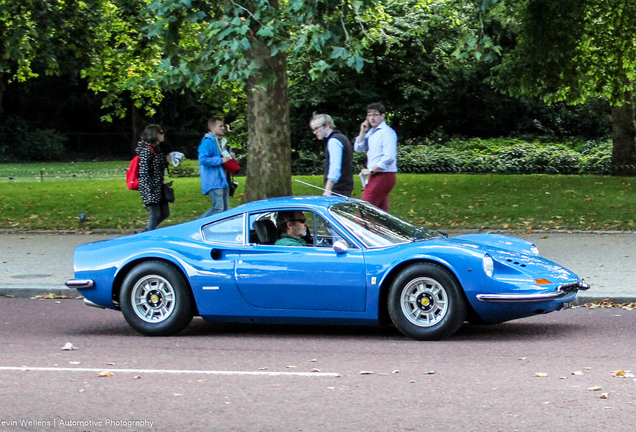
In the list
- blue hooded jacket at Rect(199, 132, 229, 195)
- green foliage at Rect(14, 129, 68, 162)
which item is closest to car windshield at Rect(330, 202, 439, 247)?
blue hooded jacket at Rect(199, 132, 229, 195)

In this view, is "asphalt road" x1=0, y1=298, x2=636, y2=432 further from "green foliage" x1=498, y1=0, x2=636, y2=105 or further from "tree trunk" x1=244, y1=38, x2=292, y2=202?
"green foliage" x1=498, y1=0, x2=636, y2=105

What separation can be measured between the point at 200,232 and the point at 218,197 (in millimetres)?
4249

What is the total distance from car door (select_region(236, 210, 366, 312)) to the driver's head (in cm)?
20

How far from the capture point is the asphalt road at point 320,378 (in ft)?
17.5

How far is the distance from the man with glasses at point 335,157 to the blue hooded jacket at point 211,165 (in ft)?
6.04

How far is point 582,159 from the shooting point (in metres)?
29.7

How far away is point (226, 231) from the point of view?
8.30m

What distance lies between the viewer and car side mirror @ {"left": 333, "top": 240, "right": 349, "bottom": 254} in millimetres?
7766

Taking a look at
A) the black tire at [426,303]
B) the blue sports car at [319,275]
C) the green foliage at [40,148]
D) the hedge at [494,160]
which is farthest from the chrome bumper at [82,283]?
the green foliage at [40,148]

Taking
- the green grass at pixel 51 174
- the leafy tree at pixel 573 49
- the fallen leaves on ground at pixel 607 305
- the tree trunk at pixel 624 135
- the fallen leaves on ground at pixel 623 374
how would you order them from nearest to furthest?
1. the fallen leaves on ground at pixel 623 374
2. the fallen leaves on ground at pixel 607 305
3. the leafy tree at pixel 573 49
4. the tree trunk at pixel 624 135
5. the green grass at pixel 51 174

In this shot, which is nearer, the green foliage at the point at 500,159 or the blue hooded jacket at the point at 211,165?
the blue hooded jacket at the point at 211,165

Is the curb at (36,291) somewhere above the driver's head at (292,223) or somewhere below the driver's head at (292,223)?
below

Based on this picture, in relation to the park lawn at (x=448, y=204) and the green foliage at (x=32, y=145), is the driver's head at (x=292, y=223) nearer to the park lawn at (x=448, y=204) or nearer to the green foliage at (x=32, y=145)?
the park lawn at (x=448, y=204)

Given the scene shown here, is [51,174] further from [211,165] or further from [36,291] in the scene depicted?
[36,291]
